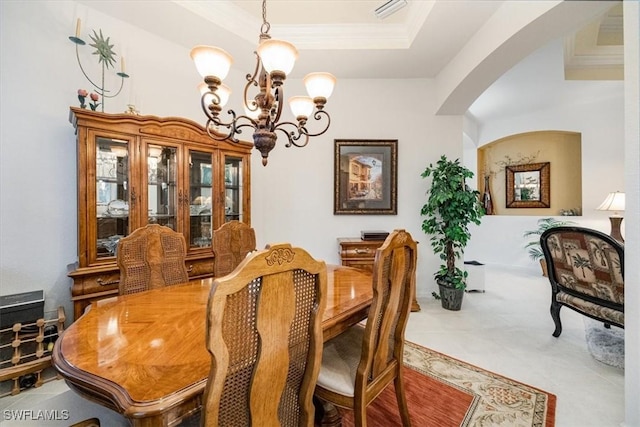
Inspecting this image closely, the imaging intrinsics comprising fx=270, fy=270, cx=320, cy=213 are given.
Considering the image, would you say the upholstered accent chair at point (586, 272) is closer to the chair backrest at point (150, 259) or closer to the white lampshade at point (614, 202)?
the white lampshade at point (614, 202)

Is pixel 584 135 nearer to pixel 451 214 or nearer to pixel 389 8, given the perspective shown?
pixel 451 214

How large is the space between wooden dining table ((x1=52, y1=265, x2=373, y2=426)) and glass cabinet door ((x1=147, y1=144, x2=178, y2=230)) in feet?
3.45

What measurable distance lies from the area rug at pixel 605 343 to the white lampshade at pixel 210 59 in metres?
3.38

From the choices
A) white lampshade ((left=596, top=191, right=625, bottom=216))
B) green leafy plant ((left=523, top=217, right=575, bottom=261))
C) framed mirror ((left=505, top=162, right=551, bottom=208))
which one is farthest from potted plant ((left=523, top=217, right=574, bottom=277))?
white lampshade ((left=596, top=191, right=625, bottom=216))

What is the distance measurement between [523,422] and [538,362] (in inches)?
32.1

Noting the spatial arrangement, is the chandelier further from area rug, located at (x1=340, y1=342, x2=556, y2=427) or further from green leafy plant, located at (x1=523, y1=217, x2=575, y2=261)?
green leafy plant, located at (x1=523, y1=217, x2=575, y2=261)

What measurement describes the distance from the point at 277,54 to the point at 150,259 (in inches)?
58.1

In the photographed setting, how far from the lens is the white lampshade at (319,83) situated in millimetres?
1670

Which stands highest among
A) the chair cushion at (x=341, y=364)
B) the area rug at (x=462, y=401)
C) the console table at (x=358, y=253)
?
the console table at (x=358, y=253)

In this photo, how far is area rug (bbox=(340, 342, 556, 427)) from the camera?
5.08ft

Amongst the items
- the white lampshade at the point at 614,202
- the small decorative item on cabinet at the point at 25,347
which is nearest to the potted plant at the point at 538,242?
the white lampshade at the point at 614,202

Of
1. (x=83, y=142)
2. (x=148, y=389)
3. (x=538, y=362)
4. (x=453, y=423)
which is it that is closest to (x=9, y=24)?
(x=83, y=142)

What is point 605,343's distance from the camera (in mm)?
2357

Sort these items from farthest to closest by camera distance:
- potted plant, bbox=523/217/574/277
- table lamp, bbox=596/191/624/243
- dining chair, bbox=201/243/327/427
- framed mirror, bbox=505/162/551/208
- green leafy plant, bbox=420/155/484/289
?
1. framed mirror, bbox=505/162/551/208
2. potted plant, bbox=523/217/574/277
3. table lamp, bbox=596/191/624/243
4. green leafy plant, bbox=420/155/484/289
5. dining chair, bbox=201/243/327/427
